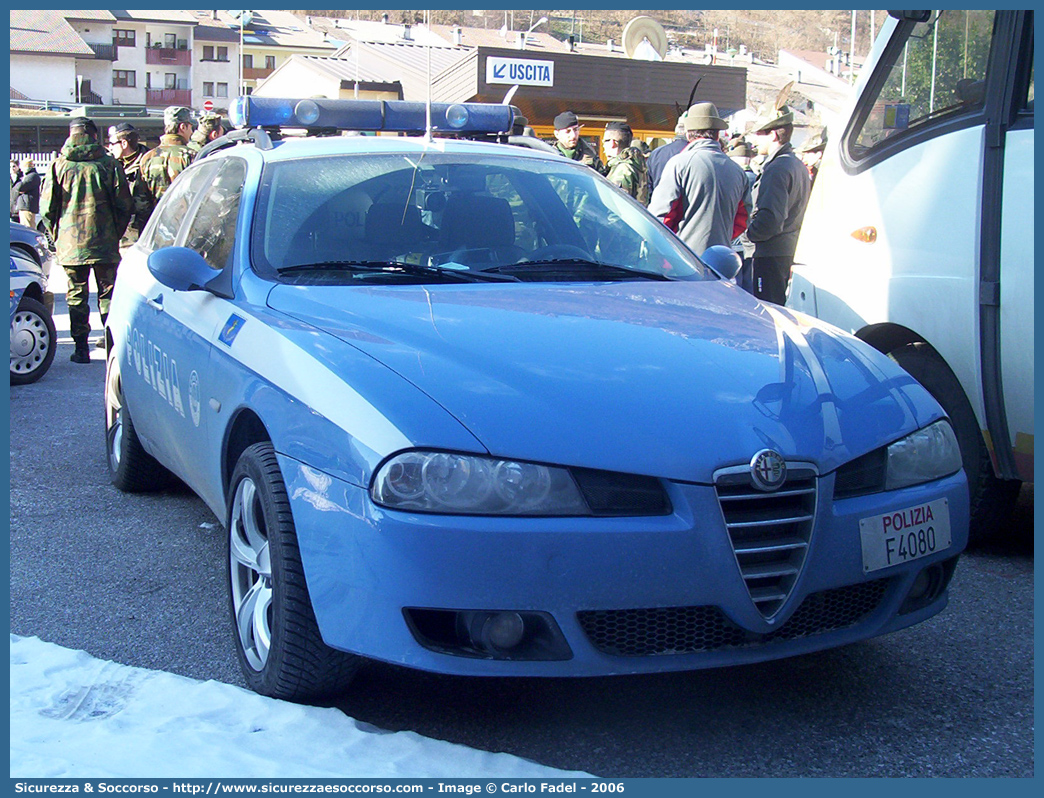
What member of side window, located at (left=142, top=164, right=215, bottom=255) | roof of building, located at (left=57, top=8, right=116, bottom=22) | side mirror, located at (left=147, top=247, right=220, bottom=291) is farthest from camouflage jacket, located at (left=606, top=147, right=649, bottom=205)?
roof of building, located at (left=57, top=8, right=116, bottom=22)

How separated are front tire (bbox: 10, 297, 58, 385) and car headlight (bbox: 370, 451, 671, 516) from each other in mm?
6457

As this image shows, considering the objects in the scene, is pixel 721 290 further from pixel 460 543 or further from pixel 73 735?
pixel 73 735

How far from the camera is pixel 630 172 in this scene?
974cm

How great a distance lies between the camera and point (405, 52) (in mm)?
39406

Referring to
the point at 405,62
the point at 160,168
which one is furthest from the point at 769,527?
the point at 405,62

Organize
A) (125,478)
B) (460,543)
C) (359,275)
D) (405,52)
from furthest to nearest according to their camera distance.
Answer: (405,52) → (125,478) → (359,275) → (460,543)

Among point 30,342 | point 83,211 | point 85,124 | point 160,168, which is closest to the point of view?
point 30,342

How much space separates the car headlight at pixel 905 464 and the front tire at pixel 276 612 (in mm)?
1287

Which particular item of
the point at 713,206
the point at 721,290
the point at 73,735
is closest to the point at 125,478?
the point at 73,735

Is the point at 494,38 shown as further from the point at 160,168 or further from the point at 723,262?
the point at 723,262

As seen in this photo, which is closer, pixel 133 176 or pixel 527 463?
pixel 527 463

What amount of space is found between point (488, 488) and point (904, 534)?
3.56ft

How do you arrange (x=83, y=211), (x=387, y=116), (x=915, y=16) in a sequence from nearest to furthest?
(x=915, y=16) → (x=387, y=116) → (x=83, y=211)

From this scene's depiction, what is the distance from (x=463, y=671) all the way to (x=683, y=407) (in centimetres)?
79
